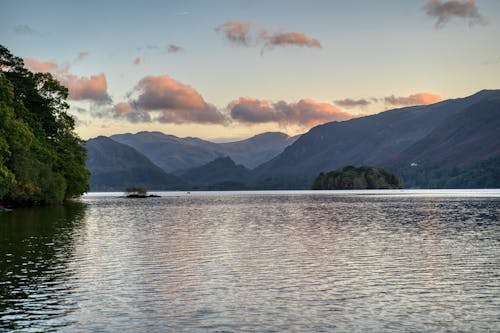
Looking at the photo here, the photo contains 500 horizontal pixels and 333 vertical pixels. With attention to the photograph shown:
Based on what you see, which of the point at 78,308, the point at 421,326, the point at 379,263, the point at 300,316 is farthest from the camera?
the point at 379,263

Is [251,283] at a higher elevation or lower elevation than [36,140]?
lower

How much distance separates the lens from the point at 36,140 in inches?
5281

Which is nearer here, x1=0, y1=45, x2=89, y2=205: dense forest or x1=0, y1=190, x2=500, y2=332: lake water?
x1=0, y1=190, x2=500, y2=332: lake water

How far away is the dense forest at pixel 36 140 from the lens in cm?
10619

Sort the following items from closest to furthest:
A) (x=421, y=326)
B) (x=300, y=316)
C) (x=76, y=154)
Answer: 1. (x=421, y=326)
2. (x=300, y=316)
3. (x=76, y=154)

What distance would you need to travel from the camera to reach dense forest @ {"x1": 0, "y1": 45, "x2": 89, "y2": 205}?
348ft

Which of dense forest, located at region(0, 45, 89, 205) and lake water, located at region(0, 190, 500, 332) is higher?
dense forest, located at region(0, 45, 89, 205)

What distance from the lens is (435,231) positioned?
69.8 metres

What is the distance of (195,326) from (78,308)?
7.21 metres

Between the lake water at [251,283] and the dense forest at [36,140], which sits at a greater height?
the dense forest at [36,140]

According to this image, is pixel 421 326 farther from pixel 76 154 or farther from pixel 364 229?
pixel 76 154

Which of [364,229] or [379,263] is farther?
[364,229]

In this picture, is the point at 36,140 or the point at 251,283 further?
the point at 36,140

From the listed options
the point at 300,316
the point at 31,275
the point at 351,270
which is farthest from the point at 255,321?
the point at 31,275
